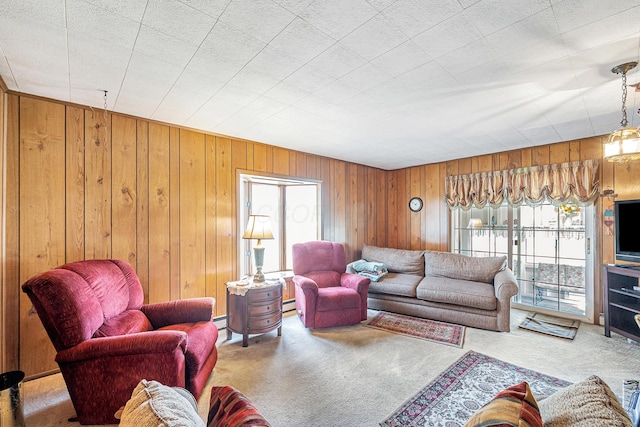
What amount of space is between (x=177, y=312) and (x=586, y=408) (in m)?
2.71

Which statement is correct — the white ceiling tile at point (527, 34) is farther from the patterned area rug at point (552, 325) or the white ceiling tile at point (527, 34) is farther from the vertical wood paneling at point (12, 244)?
the vertical wood paneling at point (12, 244)

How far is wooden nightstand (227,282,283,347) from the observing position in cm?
303

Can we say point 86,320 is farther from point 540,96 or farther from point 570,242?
point 570,242

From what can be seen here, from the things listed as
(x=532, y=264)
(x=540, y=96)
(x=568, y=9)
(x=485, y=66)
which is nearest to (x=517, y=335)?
(x=532, y=264)

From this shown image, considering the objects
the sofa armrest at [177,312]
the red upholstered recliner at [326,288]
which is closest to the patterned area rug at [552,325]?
the red upholstered recliner at [326,288]

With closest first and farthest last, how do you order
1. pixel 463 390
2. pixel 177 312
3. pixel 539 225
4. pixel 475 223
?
pixel 463 390
pixel 177 312
pixel 539 225
pixel 475 223

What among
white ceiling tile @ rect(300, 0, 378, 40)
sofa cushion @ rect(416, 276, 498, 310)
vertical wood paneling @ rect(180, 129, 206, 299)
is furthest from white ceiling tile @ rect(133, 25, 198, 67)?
sofa cushion @ rect(416, 276, 498, 310)

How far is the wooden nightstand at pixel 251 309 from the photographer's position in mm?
3025

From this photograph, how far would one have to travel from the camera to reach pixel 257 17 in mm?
1490

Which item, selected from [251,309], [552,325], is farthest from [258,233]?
[552,325]

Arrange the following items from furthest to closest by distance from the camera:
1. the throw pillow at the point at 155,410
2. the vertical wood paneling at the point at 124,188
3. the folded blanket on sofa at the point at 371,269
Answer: the folded blanket on sofa at the point at 371,269 → the vertical wood paneling at the point at 124,188 → the throw pillow at the point at 155,410

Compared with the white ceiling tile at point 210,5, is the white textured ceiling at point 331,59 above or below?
below

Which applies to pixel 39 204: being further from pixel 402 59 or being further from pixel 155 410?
pixel 402 59

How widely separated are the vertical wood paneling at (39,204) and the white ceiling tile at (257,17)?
214 centimetres
